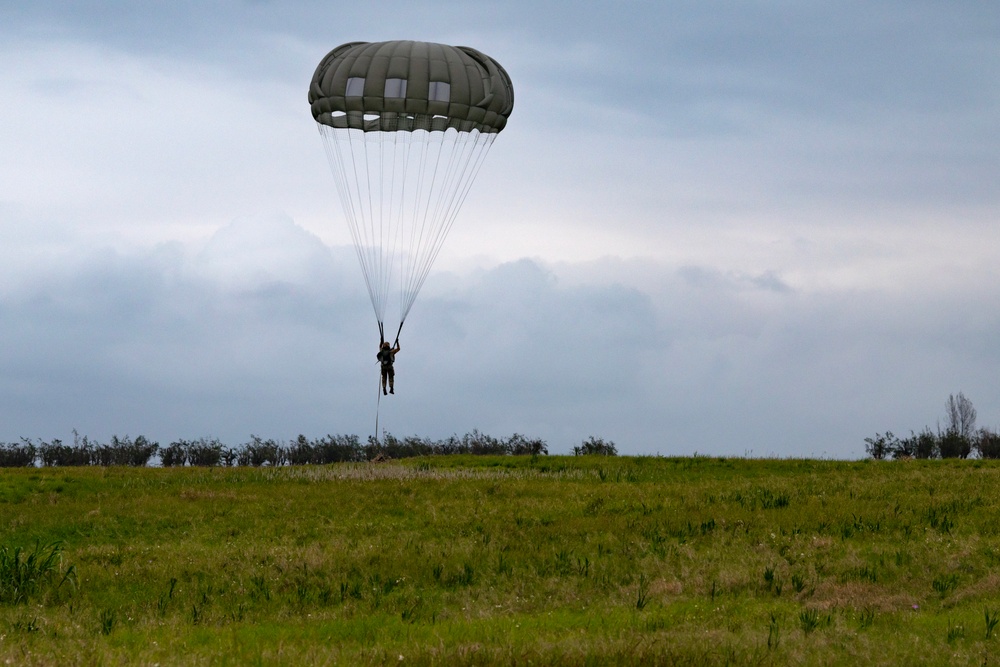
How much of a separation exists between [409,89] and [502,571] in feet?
58.3

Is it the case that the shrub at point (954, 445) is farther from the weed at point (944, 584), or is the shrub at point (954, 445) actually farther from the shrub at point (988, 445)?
the weed at point (944, 584)

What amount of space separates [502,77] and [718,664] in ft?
83.8

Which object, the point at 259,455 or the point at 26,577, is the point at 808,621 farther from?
the point at 259,455

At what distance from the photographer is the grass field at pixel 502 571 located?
12852 millimetres

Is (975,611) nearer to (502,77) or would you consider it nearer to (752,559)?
(752,559)

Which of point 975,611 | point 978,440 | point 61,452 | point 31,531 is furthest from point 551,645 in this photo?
point 978,440

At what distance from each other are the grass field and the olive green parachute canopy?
11387mm

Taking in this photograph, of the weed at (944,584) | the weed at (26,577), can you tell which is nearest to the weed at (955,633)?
the weed at (944,584)

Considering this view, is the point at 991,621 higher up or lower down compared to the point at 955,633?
higher up

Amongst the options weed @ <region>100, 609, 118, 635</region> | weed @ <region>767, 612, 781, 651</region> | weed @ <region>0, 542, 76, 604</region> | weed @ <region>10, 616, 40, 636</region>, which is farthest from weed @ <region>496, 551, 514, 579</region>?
weed @ <region>0, 542, 76, 604</region>

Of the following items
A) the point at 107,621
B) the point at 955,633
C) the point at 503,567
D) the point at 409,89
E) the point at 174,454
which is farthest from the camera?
the point at 174,454

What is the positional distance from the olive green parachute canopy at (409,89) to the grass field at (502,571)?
11.4m

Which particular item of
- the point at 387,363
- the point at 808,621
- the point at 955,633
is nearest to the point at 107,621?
the point at 808,621

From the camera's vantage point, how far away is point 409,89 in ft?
103
